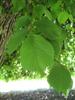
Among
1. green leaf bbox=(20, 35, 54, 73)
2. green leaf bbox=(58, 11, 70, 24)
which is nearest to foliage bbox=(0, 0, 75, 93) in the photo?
green leaf bbox=(20, 35, 54, 73)

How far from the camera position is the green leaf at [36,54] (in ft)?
1.56

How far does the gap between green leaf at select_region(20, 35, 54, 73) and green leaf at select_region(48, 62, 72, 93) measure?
0.21 ft

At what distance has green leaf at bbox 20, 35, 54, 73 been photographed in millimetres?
475

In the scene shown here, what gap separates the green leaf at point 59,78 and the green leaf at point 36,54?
0.21ft

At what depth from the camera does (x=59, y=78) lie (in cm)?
54

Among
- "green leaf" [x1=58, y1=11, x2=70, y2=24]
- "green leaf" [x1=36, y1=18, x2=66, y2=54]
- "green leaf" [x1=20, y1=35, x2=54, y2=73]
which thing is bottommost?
"green leaf" [x1=20, y1=35, x2=54, y2=73]

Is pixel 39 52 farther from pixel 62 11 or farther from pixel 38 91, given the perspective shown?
pixel 38 91

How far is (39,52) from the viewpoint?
18.8 inches

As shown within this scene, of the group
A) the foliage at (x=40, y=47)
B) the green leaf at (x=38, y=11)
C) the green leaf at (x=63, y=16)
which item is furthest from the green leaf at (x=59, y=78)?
the green leaf at (x=63, y=16)

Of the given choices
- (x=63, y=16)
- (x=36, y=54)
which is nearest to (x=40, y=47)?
(x=36, y=54)

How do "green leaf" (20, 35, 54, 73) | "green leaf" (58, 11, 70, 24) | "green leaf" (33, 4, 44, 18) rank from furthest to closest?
"green leaf" (58, 11, 70, 24) < "green leaf" (33, 4, 44, 18) < "green leaf" (20, 35, 54, 73)

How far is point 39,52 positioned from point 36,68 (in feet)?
0.08

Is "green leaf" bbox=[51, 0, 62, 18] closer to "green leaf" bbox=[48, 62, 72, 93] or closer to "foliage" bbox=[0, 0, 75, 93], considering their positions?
"foliage" bbox=[0, 0, 75, 93]

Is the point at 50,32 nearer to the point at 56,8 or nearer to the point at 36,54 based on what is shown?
the point at 36,54
